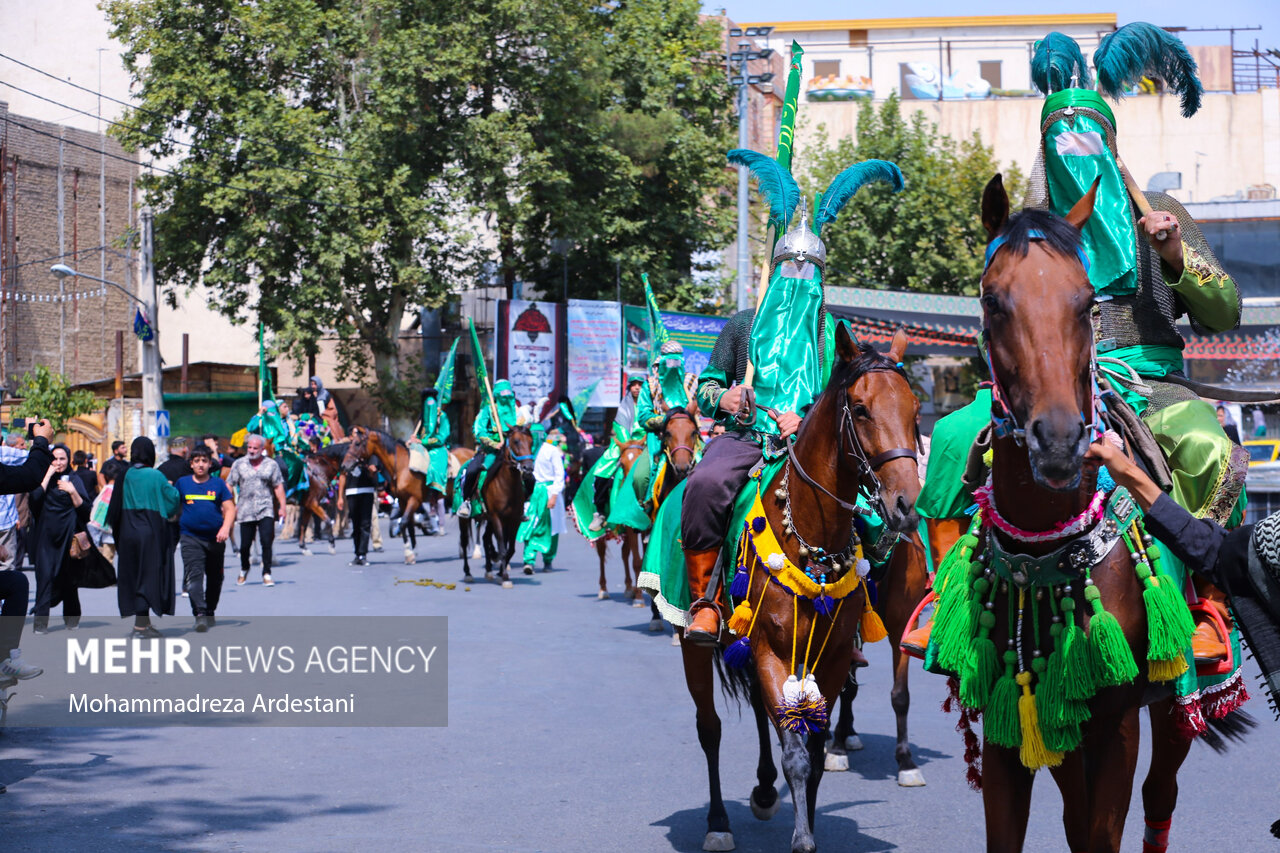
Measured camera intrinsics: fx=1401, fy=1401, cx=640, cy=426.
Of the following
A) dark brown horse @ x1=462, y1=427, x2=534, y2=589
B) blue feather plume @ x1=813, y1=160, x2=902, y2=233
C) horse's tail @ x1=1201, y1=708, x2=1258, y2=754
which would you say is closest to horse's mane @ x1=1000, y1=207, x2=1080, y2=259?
horse's tail @ x1=1201, y1=708, x2=1258, y2=754

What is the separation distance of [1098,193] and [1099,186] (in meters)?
0.04

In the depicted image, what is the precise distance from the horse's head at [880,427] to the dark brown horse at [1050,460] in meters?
1.47

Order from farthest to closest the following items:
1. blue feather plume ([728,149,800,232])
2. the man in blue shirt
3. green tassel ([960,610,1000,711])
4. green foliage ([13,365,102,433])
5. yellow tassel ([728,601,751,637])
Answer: green foliage ([13,365,102,433]) < the man in blue shirt < blue feather plume ([728,149,800,232]) < yellow tassel ([728,601,751,637]) < green tassel ([960,610,1000,711])

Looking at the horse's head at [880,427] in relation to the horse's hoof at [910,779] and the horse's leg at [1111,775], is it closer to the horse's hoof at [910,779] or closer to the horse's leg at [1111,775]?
the horse's leg at [1111,775]

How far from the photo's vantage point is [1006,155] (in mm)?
50656

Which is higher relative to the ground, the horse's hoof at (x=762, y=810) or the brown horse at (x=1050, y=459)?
the brown horse at (x=1050, y=459)

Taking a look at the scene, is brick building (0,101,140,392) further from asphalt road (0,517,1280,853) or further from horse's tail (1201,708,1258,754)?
horse's tail (1201,708,1258,754)

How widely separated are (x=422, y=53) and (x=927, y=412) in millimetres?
20125

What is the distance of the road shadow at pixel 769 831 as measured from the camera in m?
6.75

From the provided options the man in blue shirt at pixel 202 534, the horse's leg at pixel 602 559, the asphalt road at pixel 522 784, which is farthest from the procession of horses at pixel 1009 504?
the horse's leg at pixel 602 559

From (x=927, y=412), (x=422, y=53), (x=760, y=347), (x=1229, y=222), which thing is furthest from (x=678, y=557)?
(x=927, y=412)

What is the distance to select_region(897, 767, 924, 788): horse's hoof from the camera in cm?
799

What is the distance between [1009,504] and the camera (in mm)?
4039

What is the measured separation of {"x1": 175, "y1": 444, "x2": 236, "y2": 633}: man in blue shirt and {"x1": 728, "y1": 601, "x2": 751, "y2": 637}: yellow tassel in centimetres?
937
